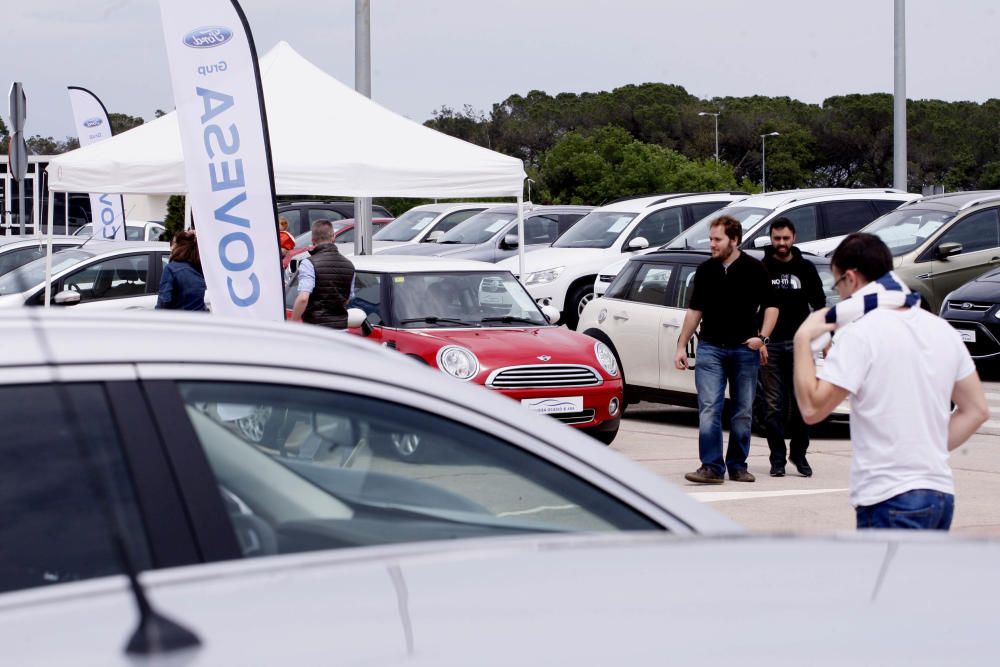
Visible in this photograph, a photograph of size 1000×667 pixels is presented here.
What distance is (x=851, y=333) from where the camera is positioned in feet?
15.3

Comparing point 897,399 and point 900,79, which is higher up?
point 900,79

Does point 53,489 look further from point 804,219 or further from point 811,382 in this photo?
point 804,219

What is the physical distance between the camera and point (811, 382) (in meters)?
4.74

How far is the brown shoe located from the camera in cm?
937

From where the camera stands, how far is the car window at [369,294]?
1123 cm

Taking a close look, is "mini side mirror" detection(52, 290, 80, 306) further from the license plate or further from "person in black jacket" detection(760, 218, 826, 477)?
"person in black jacket" detection(760, 218, 826, 477)

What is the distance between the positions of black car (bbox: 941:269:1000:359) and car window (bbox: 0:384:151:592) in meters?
13.3

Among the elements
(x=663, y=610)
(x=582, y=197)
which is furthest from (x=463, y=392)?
(x=582, y=197)

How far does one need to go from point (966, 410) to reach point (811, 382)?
21.7 inches

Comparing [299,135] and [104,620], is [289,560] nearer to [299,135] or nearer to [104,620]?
[104,620]

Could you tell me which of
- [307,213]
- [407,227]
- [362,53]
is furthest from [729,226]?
[307,213]

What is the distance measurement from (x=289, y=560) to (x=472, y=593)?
0.34m

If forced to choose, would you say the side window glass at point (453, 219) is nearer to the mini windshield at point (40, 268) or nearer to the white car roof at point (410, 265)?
the mini windshield at point (40, 268)

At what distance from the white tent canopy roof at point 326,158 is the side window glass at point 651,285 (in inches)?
55.2
